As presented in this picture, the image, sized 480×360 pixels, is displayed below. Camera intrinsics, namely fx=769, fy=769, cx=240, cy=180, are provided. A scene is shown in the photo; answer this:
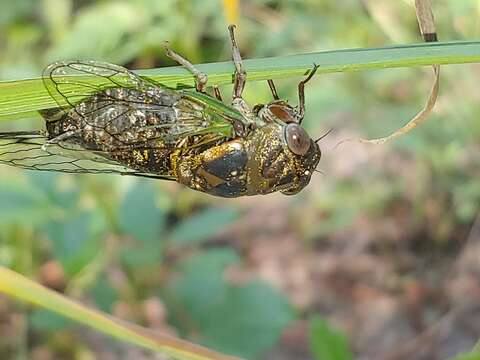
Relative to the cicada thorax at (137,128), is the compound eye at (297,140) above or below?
below

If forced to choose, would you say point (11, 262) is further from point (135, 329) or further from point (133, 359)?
point (135, 329)

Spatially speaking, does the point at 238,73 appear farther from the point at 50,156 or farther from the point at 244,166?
the point at 50,156

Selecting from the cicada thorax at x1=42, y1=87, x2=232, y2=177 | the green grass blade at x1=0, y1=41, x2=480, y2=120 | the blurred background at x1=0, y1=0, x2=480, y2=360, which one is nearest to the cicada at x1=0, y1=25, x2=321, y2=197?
the cicada thorax at x1=42, y1=87, x2=232, y2=177

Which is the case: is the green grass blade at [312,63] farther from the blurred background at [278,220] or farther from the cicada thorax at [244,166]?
the blurred background at [278,220]

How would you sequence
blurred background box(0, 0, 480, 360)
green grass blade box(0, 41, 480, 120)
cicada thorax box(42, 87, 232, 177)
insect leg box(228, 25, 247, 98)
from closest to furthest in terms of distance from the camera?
green grass blade box(0, 41, 480, 120), insect leg box(228, 25, 247, 98), cicada thorax box(42, 87, 232, 177), blurred background box(0, 0, 480, 360)

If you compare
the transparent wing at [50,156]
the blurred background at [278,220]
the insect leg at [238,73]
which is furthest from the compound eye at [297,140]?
the blurred background at [278,220]

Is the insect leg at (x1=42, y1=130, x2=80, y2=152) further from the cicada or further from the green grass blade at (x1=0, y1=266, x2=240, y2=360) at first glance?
the green grass blade at (x1=0, y1=266, x2=240, y2=360)

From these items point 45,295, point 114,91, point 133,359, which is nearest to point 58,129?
point 114,91
